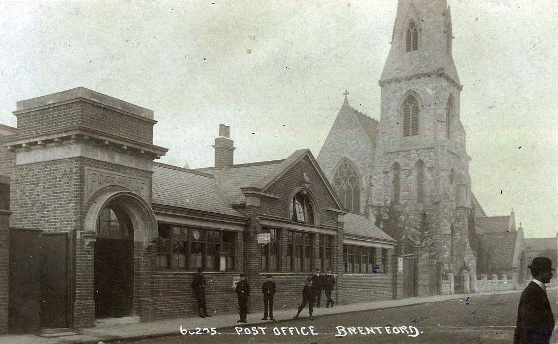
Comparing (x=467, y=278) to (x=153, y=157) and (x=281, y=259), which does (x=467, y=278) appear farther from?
(x=153, y=157)

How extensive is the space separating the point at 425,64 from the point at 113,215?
4257 centimetres

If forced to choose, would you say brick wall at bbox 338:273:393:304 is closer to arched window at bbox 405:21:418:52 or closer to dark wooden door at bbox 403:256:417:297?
dark wooden door at bbox 403:256:417:297

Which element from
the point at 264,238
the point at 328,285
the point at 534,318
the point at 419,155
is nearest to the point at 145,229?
the point at 264,238

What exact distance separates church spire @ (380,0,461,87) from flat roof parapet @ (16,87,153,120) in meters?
41.4

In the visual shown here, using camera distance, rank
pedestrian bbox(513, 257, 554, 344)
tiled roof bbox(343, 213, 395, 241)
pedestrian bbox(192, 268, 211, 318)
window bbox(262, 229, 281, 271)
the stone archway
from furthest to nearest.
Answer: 1. tiled roof bbox(343, 213, 395, 241)
2. window bbox(262, 229, 281, 271)
3. pedestrian bbox(192, 268, 211, 318)
4. the stone archway
5. pedestrian bbox(513, 257, 554, 344)

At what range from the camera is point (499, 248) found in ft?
208

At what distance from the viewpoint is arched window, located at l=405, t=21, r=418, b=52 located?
58.6 m

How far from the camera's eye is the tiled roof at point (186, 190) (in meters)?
22.2

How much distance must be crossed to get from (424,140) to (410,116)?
2.85m

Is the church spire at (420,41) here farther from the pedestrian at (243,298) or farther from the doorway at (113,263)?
the doorway at (113,263)

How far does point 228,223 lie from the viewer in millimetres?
23891

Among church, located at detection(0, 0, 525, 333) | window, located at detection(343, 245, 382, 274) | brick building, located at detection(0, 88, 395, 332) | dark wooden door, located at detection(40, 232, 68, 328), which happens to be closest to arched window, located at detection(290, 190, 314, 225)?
church, located at detection(0, 0, 525, 333)

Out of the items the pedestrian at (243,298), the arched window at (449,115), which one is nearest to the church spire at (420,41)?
the arched window at (449,115)

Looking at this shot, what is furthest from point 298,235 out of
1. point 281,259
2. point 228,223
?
point 228,223
